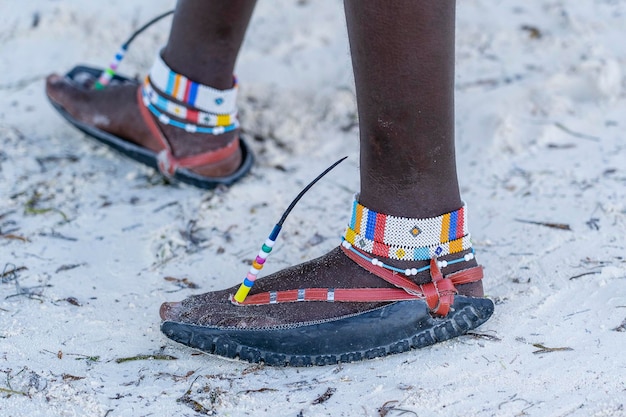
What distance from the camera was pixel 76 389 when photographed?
1319mm

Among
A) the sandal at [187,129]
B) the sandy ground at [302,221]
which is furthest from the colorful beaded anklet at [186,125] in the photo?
the sandy ground at [302,221]

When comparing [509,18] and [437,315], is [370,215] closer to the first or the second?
[437,315]

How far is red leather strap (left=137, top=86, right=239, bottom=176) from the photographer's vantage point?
6.58 feet

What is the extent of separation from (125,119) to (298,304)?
89 cm

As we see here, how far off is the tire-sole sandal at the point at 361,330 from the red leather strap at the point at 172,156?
0.67 metres

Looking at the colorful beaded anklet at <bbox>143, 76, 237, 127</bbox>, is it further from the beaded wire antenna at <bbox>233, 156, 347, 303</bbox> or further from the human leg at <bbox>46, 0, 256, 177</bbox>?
the beaded wire antenna at <bbox>233, 156, 347, 303</bbox>

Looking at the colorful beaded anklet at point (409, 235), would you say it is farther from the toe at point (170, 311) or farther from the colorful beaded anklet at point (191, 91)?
the colorful beaded anklet at point (191, 91)

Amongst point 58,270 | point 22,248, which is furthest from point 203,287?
point 22,248

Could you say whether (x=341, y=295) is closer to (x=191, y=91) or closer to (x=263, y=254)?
(x=263, y=254)

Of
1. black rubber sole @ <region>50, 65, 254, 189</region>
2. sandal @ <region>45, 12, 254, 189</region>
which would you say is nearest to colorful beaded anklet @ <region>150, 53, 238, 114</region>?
sandal @ <region>45, 12, 254, 189</region>

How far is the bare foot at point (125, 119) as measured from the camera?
79.2 inches

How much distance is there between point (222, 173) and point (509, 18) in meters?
1.25

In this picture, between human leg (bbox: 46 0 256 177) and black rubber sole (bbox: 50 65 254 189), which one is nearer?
human leg (bbox: 46 0 256 177)

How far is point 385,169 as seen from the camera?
1347 millimetres
